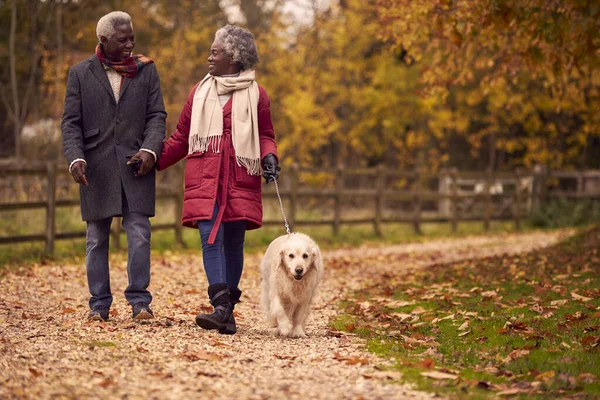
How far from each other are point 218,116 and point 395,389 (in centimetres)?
247

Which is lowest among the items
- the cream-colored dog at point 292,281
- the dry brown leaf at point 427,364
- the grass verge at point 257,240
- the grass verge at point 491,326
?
the grass verge at point 257,240

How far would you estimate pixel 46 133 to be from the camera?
1633 cm

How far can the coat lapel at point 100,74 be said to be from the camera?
6.18 metres

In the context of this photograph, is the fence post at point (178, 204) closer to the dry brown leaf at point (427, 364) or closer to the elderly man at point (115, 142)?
the elderly man at point (115, 142)

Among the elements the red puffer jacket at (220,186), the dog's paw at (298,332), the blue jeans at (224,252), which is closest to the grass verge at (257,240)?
the blue jeans at (224,252)

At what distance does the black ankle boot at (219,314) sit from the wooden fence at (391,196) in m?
5.74

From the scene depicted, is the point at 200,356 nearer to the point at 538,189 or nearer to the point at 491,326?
the point at 491,326

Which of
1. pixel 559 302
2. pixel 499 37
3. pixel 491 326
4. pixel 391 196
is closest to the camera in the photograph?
pixel 491 326

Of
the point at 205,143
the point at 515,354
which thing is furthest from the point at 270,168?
the point at 515,354

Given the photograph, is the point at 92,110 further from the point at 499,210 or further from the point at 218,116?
the point at 499,210

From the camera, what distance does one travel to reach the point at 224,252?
20.5 feet

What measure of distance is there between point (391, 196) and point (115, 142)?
13062 mm

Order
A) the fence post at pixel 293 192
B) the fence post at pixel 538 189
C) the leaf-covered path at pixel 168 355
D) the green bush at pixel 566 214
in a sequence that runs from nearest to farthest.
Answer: the leaf-covered path at pixel 168 355 < the fence post at pixel 293 192 < the green bush at pixel 566 214 < the fence post at pixel 538 189

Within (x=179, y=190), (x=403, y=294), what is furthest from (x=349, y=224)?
(x=403, y=294)
